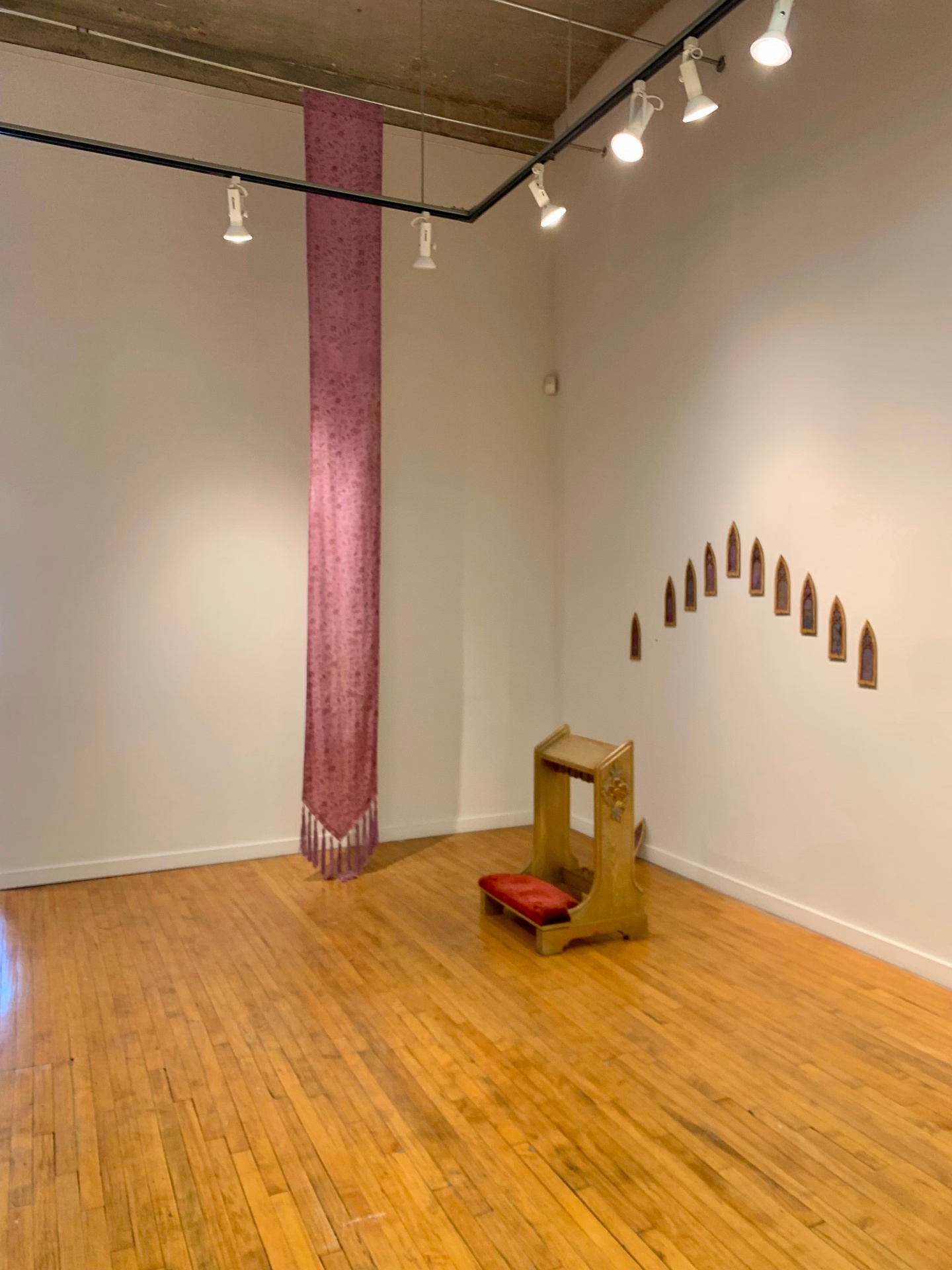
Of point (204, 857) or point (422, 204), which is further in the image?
point (204, 857)

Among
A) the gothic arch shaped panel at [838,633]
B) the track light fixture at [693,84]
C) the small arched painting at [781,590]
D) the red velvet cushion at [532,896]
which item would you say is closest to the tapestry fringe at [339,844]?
the red velvet cushion at [532,896]

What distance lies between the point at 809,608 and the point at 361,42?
377 cm

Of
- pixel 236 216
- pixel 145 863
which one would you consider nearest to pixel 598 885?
pixel 145 863

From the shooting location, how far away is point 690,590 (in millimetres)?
5055

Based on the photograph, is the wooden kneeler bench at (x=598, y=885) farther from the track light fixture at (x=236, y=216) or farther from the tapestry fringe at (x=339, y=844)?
the track light fixture at (x=236, y=216)

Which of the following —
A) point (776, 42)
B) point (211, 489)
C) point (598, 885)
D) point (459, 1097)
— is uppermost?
point (776, 42)

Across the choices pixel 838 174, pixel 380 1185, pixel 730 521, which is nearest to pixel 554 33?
pixel 838 174

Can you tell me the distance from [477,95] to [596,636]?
3234 mm

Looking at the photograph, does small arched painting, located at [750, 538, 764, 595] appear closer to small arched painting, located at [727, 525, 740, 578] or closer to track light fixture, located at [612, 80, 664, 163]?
small arched painting, located at [727, 525, 740, 578]

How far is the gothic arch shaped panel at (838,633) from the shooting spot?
409 cm

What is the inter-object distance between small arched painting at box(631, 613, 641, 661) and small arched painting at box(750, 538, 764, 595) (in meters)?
0.95

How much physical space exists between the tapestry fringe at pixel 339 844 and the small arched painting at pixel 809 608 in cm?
244

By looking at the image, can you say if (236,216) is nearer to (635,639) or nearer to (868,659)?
(635,639)

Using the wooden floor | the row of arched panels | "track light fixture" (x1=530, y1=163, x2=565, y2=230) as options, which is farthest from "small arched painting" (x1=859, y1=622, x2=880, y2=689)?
"track light fixture" (x1=530, y1=163, x2=565, y2=230)
